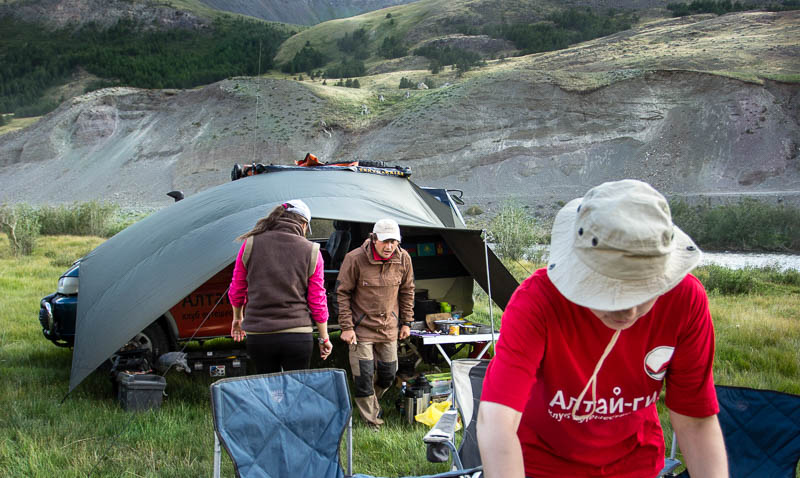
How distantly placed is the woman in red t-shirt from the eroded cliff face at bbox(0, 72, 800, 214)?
107 ft

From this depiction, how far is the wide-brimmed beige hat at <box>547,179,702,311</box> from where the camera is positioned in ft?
4.14

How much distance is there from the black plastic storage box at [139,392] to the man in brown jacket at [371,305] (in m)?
1.54

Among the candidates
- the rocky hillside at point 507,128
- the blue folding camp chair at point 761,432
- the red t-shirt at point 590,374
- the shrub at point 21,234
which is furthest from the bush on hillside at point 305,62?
the red t-shirt at point 590,374

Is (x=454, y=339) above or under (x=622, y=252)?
under

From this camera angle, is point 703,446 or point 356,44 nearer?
point 703,446

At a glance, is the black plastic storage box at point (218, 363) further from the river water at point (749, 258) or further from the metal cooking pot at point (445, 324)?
the river water at point (749, 258)

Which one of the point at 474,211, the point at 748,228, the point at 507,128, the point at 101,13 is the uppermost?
the point at 101,13

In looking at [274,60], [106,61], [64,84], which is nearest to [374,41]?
[274,60]

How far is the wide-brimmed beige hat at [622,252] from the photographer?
126 centimetres

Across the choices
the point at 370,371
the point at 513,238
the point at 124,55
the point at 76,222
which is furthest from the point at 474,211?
the point at 124,55

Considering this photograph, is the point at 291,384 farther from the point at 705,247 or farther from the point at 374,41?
the point at 374,41

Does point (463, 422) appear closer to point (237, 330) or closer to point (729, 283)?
point (237, 330)

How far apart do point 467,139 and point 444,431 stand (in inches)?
1535

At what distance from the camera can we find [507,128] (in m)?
41.0
